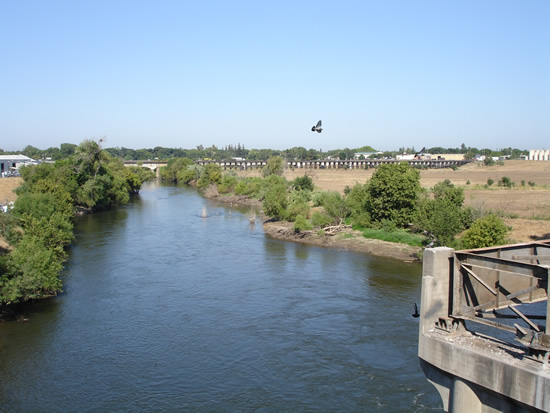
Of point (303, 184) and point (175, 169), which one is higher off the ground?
point (175, 169)

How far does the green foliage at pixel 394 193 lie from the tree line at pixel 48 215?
21218 millimetres

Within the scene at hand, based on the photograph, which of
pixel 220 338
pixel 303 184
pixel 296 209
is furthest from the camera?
pixel 303 184

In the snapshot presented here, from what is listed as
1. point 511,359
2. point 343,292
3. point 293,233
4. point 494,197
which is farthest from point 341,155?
point 511,359

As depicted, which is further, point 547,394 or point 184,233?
point 184,233

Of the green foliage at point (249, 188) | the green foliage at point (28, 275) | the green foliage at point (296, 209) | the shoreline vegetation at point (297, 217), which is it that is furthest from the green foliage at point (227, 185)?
the green foliage at point (28, 275)

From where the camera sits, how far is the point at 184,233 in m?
39.0

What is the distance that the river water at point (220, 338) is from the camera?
14289mm

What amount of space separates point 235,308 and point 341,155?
170 m

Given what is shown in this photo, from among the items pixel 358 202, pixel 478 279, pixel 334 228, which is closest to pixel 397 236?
pixel 334 228

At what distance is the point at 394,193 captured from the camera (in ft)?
119

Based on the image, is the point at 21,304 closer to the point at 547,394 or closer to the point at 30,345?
the point at 30,345

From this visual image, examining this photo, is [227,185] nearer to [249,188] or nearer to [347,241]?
[249,188]

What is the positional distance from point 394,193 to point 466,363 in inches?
1200

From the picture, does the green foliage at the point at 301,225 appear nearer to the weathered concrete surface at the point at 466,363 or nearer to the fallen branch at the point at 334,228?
the fallen branch at the point at 334,228
